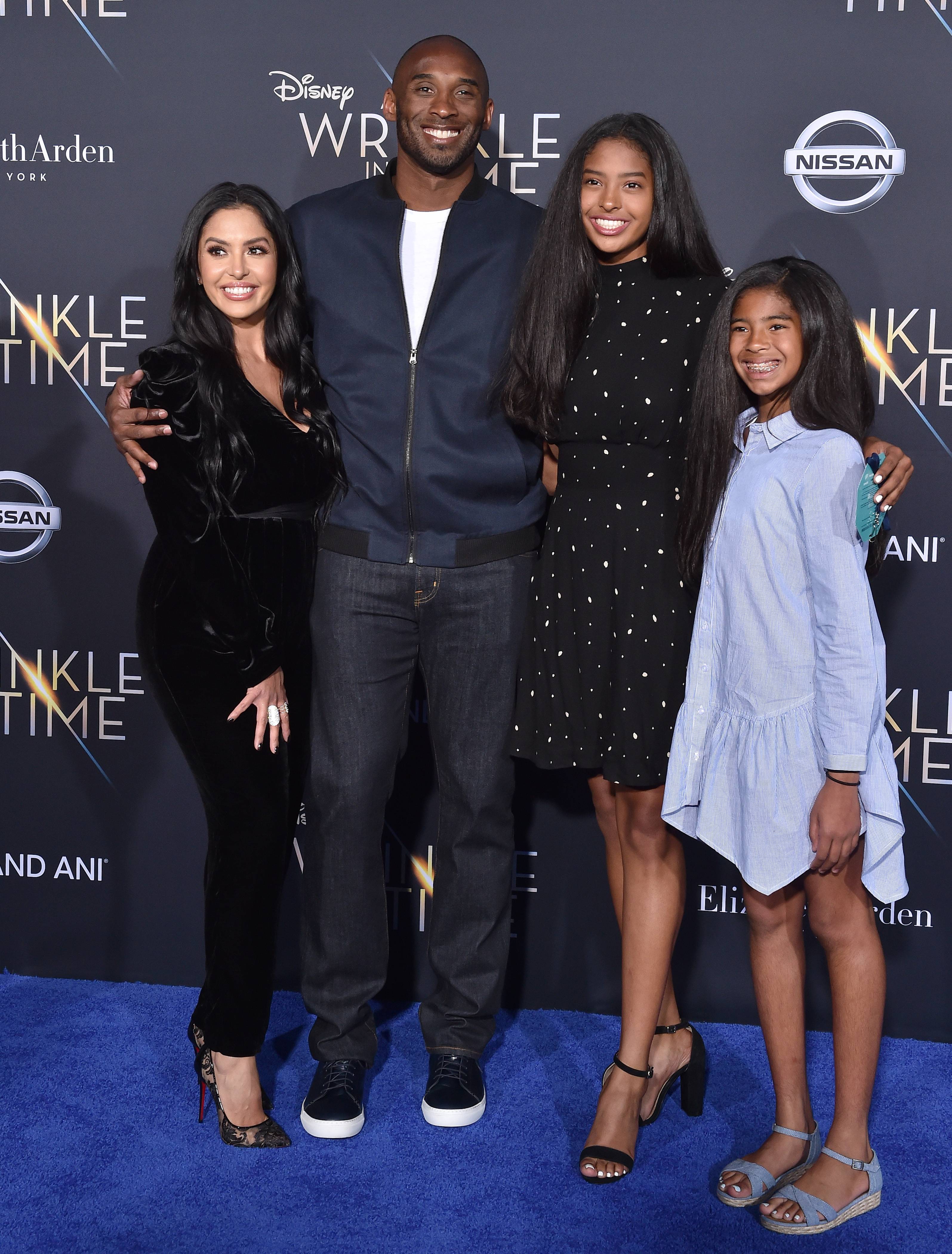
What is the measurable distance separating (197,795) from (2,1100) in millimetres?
832

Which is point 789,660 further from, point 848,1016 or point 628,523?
point 848,1016

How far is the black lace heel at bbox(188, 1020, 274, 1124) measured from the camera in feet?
7.55

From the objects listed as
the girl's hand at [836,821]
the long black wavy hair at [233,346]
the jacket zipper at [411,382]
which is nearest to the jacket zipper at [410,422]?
the jacket zipper at [411,382]

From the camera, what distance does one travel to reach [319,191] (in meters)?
2.81

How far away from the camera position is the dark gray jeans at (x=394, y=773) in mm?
2369

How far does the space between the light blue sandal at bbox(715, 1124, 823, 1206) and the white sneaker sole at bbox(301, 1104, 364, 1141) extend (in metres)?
0.71

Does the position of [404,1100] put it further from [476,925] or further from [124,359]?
[124,359]

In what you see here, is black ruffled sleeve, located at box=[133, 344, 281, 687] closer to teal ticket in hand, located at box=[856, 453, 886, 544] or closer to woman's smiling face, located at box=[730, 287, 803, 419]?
woman's smiling face, located at box=[730, 287, 803, 419]

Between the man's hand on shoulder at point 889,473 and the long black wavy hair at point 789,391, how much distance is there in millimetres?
42

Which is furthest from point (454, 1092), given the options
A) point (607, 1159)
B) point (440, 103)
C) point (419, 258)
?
point (440, 103)

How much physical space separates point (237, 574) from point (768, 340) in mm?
1009

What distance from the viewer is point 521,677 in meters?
2.34

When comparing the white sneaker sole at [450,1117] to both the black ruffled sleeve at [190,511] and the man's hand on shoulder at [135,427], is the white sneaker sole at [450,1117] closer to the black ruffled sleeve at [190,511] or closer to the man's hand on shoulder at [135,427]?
the black ruffled sleeve at [190,511]

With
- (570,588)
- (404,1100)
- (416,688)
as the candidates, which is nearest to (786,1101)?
(404,1100)
